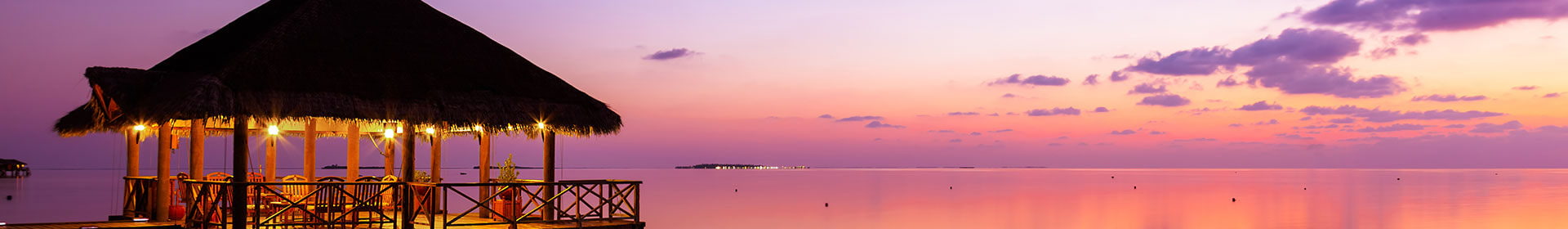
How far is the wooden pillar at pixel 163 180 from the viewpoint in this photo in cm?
1245

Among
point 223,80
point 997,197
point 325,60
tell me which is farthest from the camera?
point 997,197

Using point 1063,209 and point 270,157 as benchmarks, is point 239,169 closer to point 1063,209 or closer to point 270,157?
point 270,157

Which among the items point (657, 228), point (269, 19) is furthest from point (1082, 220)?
point (269, 19)

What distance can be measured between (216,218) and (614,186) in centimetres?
399

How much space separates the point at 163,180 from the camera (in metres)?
12.7

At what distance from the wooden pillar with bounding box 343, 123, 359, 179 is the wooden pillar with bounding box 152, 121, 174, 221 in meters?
2.37

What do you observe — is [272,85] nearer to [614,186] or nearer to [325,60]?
[325,60]

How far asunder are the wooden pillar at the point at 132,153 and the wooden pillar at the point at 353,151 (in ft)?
7.58

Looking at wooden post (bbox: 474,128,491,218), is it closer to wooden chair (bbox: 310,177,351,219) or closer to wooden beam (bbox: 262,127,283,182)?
wooden chair (bbox: 310,177,351,219)

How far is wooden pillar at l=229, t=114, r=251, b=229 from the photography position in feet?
35.9

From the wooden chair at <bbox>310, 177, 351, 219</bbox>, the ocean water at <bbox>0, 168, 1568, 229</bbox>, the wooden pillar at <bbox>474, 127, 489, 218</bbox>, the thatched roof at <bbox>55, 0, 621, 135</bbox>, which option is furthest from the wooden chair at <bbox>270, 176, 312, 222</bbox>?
the ocean water at <bbox>0, 168, 1568, 229</bbox>

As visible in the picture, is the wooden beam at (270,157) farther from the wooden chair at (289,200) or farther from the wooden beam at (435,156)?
the wooden beam at (435,156)

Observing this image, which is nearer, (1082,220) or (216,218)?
(216,218)

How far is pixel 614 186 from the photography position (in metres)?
13.5
